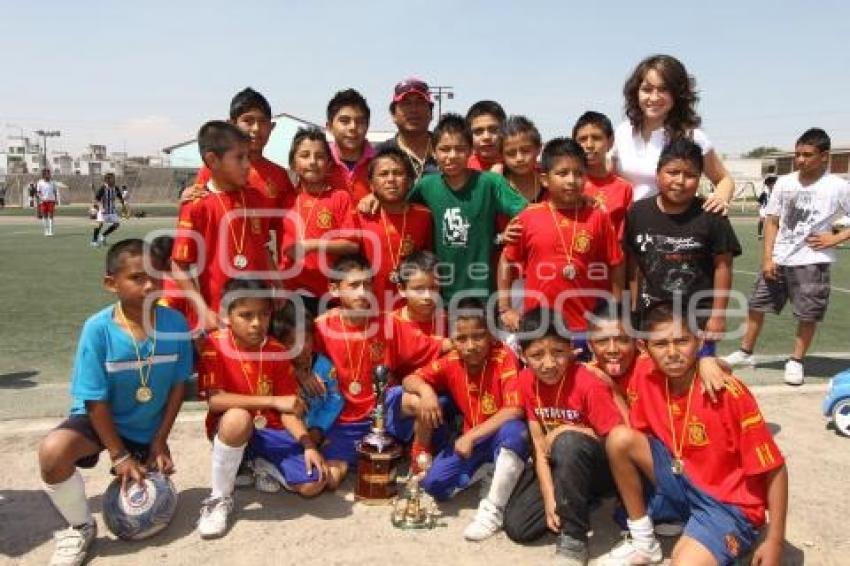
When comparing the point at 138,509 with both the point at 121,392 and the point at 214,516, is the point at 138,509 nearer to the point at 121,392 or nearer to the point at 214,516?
the point at 214,516

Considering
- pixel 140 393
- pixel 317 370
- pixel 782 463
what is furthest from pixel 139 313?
pixel 782 463

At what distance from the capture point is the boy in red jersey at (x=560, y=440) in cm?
329

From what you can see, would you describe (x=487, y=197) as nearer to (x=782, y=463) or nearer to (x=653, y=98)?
(x=653, y=98)

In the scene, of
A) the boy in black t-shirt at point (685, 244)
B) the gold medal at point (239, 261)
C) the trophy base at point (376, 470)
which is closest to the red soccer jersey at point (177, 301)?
the gold medal at point (239, 261)

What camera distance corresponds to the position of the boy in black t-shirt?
3.95 m

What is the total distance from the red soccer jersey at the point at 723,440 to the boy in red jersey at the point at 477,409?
70 cm

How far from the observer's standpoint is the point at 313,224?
175 inches

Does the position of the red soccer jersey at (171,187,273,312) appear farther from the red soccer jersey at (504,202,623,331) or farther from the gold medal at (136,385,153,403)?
the red soccer jersey at (504,202,623,331)

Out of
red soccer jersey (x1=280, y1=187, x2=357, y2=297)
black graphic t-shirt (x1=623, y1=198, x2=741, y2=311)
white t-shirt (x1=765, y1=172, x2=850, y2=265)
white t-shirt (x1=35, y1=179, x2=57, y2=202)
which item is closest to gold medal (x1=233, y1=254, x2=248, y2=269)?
red soccer jersey (x1=280, y1=187, x2=357, y2=297)

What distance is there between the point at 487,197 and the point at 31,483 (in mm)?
3057

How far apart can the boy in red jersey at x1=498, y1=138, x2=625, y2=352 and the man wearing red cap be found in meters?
0.90

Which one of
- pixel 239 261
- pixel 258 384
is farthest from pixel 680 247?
pixel 239 261

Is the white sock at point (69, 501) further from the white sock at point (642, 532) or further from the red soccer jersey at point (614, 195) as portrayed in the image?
the red soccer jersey at point (614, 195)

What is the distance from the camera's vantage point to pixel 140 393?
3.59m
